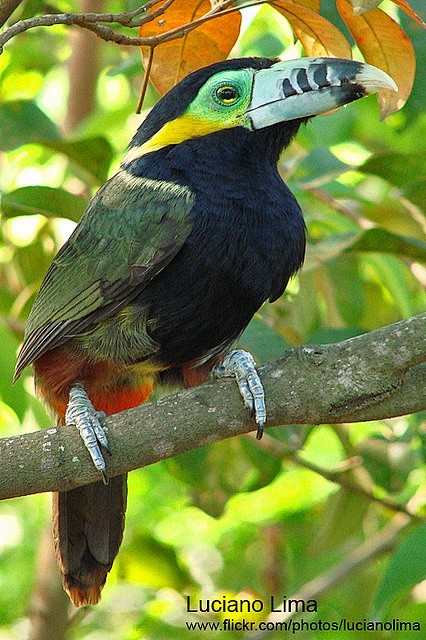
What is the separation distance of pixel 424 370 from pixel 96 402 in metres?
0.98

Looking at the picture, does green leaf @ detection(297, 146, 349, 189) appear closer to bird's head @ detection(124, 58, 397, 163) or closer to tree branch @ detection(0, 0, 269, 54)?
bird's head @ detection(124, 58, 397, 163)

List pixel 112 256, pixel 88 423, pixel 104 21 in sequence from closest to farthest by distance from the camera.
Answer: pixel 104 21
pixel 88 423
pixel 112 256

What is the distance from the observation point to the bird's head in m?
2.48

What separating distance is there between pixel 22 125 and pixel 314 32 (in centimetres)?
116

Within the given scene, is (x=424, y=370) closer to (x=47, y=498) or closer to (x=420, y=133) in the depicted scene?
(x=420, y=133)

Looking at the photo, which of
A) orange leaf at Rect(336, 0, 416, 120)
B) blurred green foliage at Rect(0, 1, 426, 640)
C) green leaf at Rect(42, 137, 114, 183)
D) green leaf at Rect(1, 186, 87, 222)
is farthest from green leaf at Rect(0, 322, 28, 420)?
orange leaf at Rect(336, 0, 416, 120)

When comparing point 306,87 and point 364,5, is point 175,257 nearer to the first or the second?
point 306,87

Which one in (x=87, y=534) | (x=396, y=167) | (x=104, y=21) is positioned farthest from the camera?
(x=396, y=167)

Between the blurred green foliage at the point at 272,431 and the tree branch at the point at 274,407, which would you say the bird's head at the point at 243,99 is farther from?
the tree branch at the point at 274,407

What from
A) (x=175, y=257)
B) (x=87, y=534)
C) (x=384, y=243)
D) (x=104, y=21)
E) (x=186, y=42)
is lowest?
(x=87, y=534)

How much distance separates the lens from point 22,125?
10.3 feet

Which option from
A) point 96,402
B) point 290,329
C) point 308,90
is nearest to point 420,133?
point 290,329

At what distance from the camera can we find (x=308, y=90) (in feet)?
8.14

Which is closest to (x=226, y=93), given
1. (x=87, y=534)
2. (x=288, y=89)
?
(x=288, y=89)
